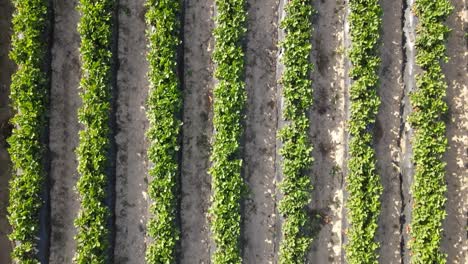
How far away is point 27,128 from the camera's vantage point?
10391 millimetres

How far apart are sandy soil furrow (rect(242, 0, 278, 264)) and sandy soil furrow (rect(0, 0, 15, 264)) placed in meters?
5.08

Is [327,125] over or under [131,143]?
over

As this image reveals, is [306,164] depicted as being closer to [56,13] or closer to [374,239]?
[374,239]

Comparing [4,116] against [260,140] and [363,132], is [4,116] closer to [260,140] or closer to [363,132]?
[260,140]

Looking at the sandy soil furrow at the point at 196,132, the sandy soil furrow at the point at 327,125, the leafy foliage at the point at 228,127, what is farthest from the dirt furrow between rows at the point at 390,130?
the sandy soil furrow at the point at 196,132

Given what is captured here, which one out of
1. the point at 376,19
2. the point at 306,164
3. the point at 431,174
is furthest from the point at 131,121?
the point at 431,174

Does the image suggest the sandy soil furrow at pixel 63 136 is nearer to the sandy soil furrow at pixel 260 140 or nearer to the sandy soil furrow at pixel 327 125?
the sandy soil furrow at pixel 260 140

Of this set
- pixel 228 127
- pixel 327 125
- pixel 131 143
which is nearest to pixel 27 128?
pixel 131 143

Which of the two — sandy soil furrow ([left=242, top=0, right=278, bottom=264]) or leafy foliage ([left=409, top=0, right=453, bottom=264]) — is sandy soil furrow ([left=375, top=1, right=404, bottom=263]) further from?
sandy soil furrow ([left=242, top=0, right=278, bottom=264])

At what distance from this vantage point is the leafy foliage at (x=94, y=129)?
10438 mm

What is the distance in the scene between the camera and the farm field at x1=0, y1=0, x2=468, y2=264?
34.4 ft

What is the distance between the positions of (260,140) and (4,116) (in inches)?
216

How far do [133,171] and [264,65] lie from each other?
358 centimetres

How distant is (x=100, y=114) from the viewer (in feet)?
34.3
